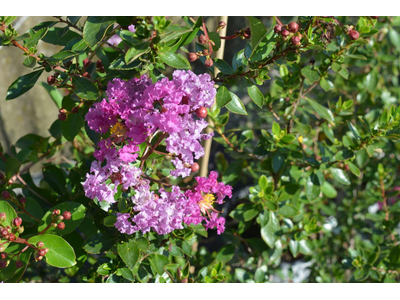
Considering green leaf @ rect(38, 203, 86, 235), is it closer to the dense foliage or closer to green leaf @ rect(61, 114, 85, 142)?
the dense foliage

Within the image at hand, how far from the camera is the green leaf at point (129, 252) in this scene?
107 cm

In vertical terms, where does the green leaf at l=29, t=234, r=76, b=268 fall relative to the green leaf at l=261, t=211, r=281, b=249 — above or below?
above

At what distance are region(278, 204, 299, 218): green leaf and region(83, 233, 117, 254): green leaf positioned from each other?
2.29 feet

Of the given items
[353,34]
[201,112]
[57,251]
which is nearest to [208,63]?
[201,112]

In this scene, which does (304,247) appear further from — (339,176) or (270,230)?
(339,176)

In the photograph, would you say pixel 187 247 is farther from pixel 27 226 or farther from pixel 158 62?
pixel 158 62

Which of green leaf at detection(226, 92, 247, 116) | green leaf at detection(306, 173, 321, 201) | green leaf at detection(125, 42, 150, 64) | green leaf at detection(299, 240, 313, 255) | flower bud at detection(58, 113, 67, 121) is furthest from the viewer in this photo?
green leaf at detection(299, 240, 313, 255)

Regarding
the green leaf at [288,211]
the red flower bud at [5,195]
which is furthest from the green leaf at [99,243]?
the green leaf at [288,211]

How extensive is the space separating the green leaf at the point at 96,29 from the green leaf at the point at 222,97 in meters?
0.34

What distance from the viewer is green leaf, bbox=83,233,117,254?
3.75 feet

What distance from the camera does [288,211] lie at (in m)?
1.55

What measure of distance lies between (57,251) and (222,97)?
2.08 ft

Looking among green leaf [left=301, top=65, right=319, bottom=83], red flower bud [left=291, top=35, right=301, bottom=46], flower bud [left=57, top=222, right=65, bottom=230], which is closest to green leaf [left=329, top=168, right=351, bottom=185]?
green leaf [left=301, top=65, right=319, bottom=83]

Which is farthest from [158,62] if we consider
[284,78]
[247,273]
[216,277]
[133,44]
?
[247,273]
